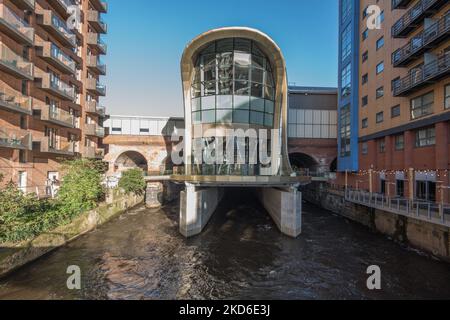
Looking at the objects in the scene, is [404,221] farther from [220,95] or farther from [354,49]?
[354,49]

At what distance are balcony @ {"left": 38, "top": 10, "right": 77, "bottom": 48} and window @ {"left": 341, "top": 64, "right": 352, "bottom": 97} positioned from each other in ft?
112

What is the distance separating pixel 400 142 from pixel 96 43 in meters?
39.4

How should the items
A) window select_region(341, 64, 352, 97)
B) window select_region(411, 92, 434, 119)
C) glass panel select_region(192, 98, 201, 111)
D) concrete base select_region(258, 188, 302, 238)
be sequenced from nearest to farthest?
window select_region(411, 92, 434, 119) → concrete base select_region(258, 188, 302, 238) → glass panel select_region(192, 98, 201, 111) → window select_region(341, 64, 352, 97)

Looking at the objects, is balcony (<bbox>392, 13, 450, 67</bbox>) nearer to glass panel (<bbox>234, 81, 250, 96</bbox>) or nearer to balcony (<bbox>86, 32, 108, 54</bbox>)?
glass panel (<bbox>234, 81, 250, 96</bbox>)

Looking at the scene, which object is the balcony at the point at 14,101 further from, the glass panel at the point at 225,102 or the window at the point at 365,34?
the window at the point at 365,34

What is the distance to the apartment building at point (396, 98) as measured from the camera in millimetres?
18234

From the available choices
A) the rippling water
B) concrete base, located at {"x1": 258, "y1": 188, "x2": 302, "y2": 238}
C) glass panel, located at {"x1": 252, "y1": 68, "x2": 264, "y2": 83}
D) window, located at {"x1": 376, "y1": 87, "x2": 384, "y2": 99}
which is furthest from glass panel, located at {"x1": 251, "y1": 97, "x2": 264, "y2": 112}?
window, located at {"x1": 376, "y1": 87, "x2": 384, "y2": 99}

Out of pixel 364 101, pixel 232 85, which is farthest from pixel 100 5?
pixel 364 101

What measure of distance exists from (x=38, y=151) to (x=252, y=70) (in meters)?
22.1

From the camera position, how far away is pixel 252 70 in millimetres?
24172

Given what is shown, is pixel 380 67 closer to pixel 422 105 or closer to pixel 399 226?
pixel 422 105

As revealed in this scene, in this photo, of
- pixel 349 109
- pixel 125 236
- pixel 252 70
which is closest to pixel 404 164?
pixel 349 109

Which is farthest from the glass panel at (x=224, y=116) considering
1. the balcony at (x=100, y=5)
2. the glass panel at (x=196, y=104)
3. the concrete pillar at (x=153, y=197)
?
the balcony at (x=100, y=5)

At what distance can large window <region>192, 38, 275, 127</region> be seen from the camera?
23406 millimetres
